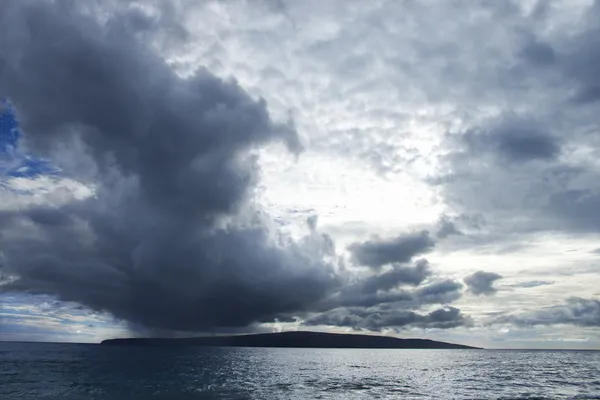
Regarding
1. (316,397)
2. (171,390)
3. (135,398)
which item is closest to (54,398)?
(135,398)

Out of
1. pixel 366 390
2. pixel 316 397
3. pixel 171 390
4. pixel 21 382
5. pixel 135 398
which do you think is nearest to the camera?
pixel 135 398

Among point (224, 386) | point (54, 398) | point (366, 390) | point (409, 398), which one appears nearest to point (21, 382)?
point (54, 398)

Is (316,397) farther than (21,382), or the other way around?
(21,382)

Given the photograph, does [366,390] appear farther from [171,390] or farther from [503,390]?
[171,390]

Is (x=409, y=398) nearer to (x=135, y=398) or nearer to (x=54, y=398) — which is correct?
(x=135, y=398)

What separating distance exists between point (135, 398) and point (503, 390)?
69279 millimetres

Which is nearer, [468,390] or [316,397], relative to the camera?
[316,397]

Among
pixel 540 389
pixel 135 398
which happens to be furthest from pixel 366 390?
pixel 135 398

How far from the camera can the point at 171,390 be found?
80.8 metres

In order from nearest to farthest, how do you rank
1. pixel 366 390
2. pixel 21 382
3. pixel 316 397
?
pixel 316 397 → pixel 366 390 → pixel 21 382

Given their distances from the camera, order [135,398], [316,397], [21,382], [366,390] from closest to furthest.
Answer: [135,398], [316,397], [366,390], [21,382]

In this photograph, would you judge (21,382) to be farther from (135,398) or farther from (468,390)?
(468,390)

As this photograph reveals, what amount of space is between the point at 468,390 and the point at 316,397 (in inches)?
1360

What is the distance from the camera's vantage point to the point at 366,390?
87750 mm
